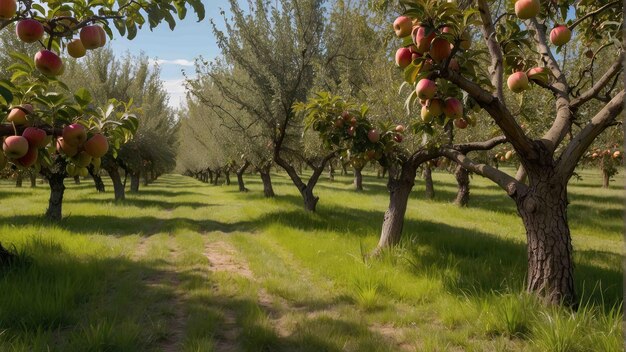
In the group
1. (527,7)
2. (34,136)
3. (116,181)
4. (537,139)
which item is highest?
(527,7)

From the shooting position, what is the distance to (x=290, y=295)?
5008 mm

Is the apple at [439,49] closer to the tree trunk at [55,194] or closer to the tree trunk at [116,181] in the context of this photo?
the tree trunk at [55,194]

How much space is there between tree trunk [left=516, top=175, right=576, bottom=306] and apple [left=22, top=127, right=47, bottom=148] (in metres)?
4.19

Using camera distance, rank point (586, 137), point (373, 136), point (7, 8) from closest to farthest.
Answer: point (7, 8) < point (586, 137) < point (373, 136)

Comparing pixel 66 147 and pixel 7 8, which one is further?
pixel 66 147

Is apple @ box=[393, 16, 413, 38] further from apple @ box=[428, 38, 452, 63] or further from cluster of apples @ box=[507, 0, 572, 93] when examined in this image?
cluster of apples @ box=[507, 0, 572, 93]

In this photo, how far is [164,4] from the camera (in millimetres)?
3404

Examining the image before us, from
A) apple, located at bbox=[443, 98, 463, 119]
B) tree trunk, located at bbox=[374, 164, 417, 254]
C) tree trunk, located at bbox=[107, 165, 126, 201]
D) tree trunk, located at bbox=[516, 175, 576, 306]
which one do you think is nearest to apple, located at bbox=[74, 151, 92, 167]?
apple, located at bbox=[443, 98, 463, 119]

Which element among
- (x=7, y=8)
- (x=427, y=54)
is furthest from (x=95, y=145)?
(x=427, y=54)

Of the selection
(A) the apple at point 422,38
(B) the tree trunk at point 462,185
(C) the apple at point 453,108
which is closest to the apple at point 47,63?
(A) the apple at point 422,38

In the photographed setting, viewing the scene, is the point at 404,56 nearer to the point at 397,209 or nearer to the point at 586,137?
the point at 586,137

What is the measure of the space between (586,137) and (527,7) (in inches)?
68.3

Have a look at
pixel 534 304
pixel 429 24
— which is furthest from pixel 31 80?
pixel 534 304

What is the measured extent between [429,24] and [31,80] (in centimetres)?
324
